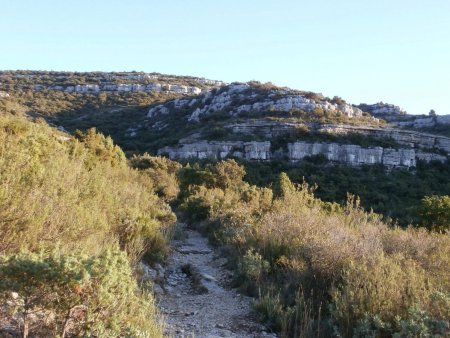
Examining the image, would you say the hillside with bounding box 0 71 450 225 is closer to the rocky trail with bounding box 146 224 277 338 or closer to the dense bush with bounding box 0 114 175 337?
the rocky trail with bounding box 146 224 277 338

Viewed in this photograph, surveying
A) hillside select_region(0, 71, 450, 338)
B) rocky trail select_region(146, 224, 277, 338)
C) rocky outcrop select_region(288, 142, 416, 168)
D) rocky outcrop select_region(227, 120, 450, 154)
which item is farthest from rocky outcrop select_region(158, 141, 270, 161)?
rocky trail select_region(146, 224, 277, 338)

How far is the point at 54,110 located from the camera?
49812 mm

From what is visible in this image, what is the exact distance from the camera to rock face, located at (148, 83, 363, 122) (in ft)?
163

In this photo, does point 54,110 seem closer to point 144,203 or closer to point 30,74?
point 30,74

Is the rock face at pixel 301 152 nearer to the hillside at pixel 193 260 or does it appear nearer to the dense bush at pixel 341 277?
the hillside at pixel 193 260

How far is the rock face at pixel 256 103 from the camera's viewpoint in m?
49.8

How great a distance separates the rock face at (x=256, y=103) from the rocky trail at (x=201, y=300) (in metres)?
41.8

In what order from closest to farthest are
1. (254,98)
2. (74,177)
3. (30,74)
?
(74,177), (254,98), (30,74)

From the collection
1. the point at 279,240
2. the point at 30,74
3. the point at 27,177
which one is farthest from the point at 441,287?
the point at 30,74

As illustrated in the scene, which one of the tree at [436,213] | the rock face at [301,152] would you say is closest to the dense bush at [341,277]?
the tree at [436,213]

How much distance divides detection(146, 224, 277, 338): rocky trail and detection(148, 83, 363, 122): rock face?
41816mm

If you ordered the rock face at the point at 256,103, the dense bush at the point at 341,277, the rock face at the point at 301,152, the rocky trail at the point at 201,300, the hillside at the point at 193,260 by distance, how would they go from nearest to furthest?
the hillside at the point at 193,260 < the dense bush at the point at 341,277 < the rocky trail at the point at 201,300 < the rock face at the point at 301,152 < the rock face at the point at 256,103

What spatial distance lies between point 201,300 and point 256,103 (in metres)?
47.6

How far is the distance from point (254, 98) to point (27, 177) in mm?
50937
